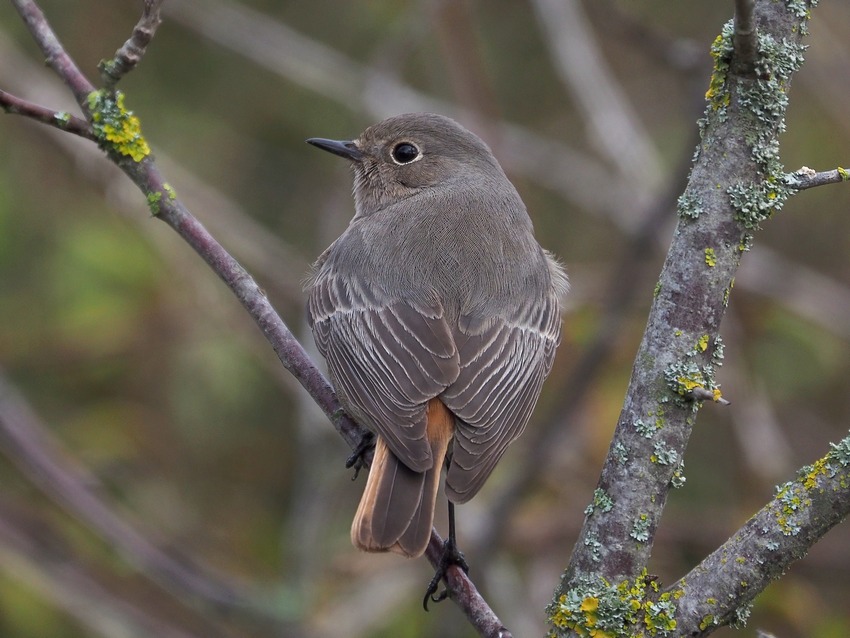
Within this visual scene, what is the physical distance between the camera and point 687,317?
8.75ft

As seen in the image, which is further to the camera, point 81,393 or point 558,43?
point 81,393

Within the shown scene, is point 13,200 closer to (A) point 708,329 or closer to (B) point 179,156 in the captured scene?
(B) point 179,156

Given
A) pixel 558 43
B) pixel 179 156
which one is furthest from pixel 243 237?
pixel 558 43

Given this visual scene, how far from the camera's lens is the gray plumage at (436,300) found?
3.64 meters

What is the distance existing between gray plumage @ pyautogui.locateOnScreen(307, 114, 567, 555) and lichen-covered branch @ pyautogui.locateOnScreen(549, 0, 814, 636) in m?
0.77

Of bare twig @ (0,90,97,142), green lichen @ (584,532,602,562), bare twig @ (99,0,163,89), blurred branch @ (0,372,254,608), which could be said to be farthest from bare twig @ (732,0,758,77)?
blurred branch @ (0,372,254,608)

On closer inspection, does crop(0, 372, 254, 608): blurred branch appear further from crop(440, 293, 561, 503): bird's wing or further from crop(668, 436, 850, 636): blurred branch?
crop(668, 436, 850, 636): blurred branch

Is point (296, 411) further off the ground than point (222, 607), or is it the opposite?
point (296, 411)

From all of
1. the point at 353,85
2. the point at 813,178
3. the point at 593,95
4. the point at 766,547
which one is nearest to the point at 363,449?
the point at 766,547

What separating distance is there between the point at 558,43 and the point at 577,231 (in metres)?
2.30

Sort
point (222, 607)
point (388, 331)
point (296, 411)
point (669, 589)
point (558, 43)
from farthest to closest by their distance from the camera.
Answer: point (296, 411) → point (558, 43) → point (222, 607) → point (388, 331) → point (669, 589)

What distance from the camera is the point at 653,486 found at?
2.65 m

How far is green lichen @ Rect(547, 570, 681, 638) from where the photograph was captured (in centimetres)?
256

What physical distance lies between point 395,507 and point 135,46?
4.97ft
